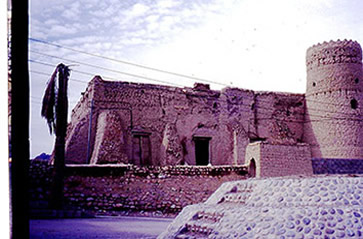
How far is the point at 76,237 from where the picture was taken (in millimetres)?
5262

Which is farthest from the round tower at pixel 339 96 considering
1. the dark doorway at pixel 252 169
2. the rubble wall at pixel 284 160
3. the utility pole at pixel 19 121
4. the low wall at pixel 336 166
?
the utility pole at pixel 19 121

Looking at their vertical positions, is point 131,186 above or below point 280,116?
below

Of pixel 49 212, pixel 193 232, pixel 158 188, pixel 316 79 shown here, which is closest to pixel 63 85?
pixel 49 212

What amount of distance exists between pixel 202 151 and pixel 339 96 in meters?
5.63

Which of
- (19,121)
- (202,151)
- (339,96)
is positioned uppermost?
(339,96)

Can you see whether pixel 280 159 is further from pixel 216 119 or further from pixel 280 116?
pixel 280 116

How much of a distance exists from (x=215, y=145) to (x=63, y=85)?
7.50m

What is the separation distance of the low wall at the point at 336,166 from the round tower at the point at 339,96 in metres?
2.39

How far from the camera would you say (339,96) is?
15.2m

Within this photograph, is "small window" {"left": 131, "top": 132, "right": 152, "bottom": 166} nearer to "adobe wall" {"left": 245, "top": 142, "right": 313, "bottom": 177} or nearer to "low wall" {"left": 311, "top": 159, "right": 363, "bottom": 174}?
"adobe wall" {"left": 245, "top": 142, "right": 313, "bottom": 177}

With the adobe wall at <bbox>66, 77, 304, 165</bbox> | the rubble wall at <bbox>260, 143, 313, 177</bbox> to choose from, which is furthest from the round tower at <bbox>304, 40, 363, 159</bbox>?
the rubble wall at <bbox>260, 143, 313, 177</bbox>

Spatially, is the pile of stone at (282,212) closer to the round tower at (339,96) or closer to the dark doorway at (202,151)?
the dark doorway at (202,151)

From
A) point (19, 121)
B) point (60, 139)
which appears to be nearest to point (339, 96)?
point (60, 139)

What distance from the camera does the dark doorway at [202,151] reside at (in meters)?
15.1
